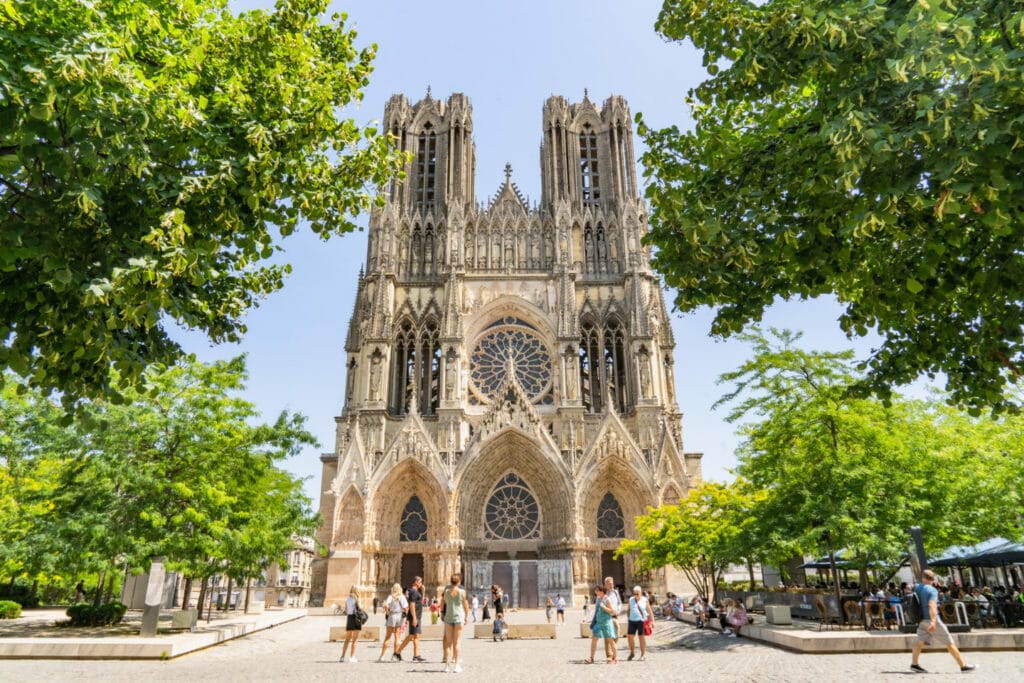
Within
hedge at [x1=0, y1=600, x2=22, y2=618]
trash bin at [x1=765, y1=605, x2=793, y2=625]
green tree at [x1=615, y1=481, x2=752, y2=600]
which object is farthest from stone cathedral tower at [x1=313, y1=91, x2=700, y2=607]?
trash bin at [x1=765, y1=605, x2=793, y2=625]

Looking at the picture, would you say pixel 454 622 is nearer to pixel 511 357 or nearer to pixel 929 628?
A: pixel 929 628

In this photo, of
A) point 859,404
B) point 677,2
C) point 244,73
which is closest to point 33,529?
point 244,73

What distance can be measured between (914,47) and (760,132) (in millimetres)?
3211

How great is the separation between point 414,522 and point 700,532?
1491 centimetres

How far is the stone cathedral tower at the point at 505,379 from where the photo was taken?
29.4m

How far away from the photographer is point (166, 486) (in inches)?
600

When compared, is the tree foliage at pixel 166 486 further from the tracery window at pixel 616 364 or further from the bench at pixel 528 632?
the tracery window at pixel 616 364

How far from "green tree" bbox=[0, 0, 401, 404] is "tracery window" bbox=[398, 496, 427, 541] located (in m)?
24.3

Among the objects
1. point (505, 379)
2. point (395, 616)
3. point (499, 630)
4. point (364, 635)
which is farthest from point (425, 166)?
point (395, 616)

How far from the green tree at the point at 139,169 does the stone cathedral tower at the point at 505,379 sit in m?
23.1

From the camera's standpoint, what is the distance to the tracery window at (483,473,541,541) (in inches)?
1203

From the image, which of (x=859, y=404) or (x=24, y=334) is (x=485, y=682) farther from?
(x=859, y=404)

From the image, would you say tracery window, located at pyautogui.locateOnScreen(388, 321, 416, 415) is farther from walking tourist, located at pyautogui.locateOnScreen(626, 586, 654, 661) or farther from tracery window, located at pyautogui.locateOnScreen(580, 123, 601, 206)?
walking tourist, located at pyautogui.locateOnScreen(626, 586, 654, 661)

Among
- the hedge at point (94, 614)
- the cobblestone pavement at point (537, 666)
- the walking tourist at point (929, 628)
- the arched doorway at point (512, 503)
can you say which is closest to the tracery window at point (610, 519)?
the arched doorway at point (512, 503)
